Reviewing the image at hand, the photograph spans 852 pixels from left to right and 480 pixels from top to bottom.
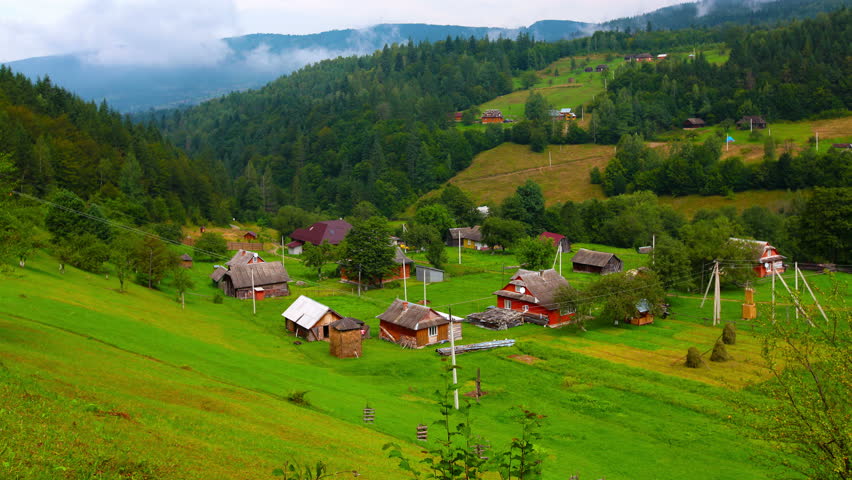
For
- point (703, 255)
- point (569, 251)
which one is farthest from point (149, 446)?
point (569, 251)

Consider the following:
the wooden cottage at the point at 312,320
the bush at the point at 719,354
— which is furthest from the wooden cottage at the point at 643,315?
the wooden cottage at the point at 312,320

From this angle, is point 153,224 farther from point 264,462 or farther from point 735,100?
point 735,100

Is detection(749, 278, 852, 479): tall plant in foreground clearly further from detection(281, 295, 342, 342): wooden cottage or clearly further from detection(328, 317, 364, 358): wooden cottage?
detection(281, 295, 342, 342): wooden cottage

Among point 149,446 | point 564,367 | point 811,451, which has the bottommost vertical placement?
point 564,367

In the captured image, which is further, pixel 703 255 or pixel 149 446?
pixel 703 255

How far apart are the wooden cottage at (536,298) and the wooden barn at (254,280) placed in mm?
19699

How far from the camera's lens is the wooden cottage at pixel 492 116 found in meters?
153

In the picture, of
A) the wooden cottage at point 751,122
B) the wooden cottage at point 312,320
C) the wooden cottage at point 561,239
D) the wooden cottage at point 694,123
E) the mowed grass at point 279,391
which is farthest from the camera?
the wooden cottage at point 694,123

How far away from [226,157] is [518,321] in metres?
130

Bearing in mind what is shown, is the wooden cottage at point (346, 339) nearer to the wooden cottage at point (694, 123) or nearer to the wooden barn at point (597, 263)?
the wooden barn at point (597, 263)

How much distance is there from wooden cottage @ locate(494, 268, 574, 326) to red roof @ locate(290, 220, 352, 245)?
1420 inches

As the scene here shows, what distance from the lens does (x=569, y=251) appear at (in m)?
79.9

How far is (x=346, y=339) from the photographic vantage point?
3606 cm

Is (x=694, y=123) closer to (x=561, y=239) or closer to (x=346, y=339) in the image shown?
(x=561, y=239)
